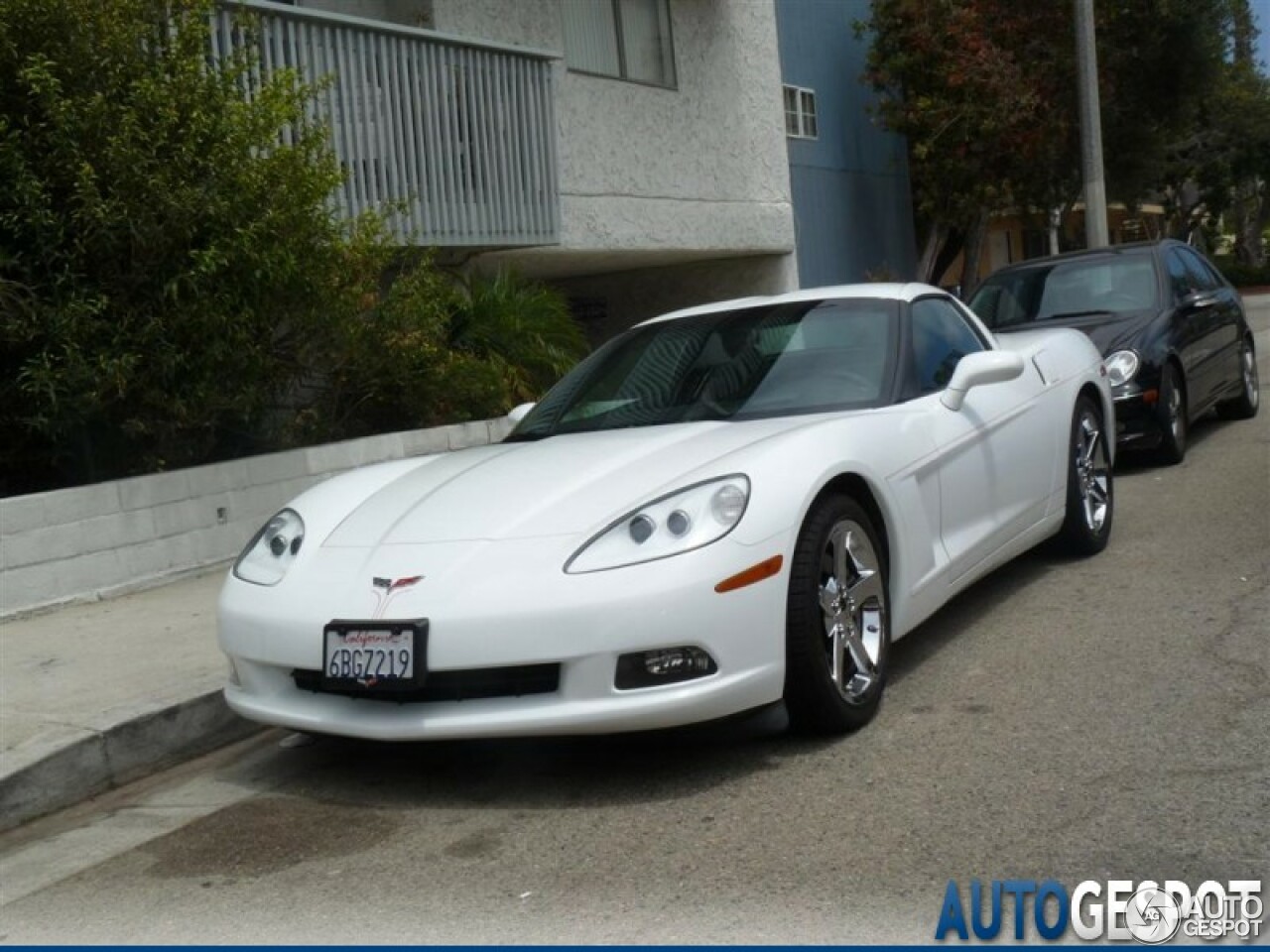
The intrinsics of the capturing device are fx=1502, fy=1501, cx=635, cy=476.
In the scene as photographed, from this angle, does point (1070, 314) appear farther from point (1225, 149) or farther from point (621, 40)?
point (1225, 149)

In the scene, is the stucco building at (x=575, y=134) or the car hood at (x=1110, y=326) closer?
the car hood at (x=1110, y=326)

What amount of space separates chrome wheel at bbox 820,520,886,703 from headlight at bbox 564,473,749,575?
1.21ft

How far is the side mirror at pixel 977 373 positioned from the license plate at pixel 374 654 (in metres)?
2.39

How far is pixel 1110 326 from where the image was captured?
9.62 m

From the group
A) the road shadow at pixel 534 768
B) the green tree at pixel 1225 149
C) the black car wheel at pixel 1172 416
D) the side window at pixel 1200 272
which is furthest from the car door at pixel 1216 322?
the green tree at pixel 1225 149

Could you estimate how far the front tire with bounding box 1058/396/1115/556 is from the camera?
687 cm

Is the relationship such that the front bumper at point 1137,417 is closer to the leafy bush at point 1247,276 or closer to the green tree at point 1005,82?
the green tree at point 1005,82

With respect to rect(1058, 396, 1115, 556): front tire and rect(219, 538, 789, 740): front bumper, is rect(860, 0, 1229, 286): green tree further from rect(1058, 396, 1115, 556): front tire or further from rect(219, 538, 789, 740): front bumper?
rect(219, 538, 789, 740): front bumper

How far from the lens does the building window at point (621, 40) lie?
13.4 m

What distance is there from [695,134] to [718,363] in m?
9.22

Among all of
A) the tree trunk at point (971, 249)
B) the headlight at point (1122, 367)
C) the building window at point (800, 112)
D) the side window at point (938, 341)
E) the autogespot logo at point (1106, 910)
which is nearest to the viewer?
the autogespot logo at point (1106, 910)

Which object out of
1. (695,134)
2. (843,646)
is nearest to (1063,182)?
(695,134)

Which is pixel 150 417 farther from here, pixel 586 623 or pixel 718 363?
pixel 586 623

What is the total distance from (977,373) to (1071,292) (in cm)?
502
